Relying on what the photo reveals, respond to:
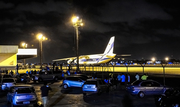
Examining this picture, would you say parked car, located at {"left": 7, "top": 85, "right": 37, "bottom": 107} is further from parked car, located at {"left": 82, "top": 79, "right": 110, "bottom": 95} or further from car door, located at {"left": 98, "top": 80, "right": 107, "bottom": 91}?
car door, located at {"left": 98, "top": 80, "right": 107, "bottom": 91}

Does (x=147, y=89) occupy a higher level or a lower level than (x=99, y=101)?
higher

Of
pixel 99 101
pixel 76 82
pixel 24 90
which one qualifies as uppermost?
pixel 24 90

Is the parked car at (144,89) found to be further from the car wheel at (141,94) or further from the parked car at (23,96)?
the parked car at (23,96)

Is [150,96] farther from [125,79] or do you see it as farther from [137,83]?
[125,79]

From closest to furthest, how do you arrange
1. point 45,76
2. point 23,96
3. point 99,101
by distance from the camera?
1. point 23,96
2. point 99,101
3. point 45,76

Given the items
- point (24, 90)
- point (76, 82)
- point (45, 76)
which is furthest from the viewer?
point (45, 76)

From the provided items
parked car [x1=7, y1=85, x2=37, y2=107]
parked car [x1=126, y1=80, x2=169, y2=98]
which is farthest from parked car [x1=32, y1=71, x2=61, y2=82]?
parked car [x1=7, y1=85, x2=37, y2=107]

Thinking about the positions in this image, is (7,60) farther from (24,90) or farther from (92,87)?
(24,90)

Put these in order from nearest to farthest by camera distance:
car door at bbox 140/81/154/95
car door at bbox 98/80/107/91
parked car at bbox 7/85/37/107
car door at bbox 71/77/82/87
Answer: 1. parked car at bbox 7/85/37/107
2. car door at bbox 140/81/154/95
3. car door at bbox 98/80/107/91
4. car door at bbox 71/77/82/87

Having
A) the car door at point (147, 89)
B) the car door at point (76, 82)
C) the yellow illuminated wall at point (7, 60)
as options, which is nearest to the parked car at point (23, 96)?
the car door at point (147, 89)

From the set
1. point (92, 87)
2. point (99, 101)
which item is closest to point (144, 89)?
point (99, 101)

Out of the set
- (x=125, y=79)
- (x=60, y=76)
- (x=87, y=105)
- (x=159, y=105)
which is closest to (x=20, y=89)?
(x=87, y=105)

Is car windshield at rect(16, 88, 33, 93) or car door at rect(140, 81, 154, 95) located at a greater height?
car windshield at rect(16, 88, 33, 93)

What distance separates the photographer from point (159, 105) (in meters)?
11.7
